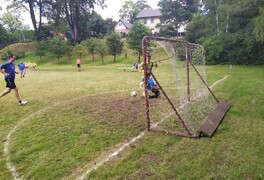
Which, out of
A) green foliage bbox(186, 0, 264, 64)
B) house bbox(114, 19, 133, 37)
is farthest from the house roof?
green foliage bbox(186, 0, 264, 64)

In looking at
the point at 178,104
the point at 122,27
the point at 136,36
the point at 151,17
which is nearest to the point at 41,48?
the point at 136,36

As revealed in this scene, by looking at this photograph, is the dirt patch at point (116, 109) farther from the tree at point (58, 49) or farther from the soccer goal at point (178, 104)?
the tree at point (58, 49)

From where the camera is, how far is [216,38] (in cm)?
2866

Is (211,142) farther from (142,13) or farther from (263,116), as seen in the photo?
(142,13)

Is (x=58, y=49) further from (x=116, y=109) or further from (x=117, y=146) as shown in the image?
(x=117, y=146)

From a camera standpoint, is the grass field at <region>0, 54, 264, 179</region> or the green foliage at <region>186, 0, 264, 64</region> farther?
the green foliage at <region>186, 0, 264, 64</region>

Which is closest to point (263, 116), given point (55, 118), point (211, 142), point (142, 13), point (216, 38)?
point (211, 142)

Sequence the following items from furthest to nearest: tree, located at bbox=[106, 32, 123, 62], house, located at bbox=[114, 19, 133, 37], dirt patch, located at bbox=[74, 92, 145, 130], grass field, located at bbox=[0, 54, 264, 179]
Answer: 1. house, located at bbox=[114, 19, 133, 37]
2. tree, located at bbox=[106, 32, 123, 62]
3. dirt patch, located at bbox=[74, 92, 145, 130]
4. grass field, located at bbox=[0, 54, 264, 179]

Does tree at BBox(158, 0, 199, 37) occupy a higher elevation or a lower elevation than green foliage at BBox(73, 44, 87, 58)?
higher

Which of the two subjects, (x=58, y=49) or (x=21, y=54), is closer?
(x=58, y=49)

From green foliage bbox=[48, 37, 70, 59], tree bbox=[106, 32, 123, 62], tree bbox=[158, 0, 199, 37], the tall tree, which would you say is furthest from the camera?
the tall tree

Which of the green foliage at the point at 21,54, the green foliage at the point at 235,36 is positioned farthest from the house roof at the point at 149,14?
the green foliage at the point at 235,36

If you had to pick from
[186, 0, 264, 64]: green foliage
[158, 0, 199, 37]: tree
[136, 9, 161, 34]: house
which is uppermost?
[136, 9, 161, 34]: house

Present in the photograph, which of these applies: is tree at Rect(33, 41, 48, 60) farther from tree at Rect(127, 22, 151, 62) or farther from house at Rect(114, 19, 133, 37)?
house at Rect(114, 19, 133, 37)
